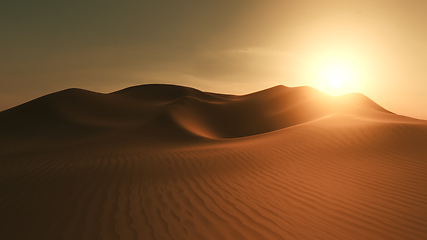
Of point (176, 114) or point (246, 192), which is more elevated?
point (176, 114)

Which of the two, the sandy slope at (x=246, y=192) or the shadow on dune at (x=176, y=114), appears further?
the shadow on dune at (x=176, y=114)

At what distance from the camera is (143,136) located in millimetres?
14008

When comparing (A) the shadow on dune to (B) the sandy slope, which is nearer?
(B) the sandy slope

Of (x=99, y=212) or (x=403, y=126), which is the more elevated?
(x=403, y=126)

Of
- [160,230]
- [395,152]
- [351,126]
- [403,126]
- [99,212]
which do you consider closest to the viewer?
[160,230]

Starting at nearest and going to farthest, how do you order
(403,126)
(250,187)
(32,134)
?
1. (250,187)
2. (403,126)
3. (32,134)

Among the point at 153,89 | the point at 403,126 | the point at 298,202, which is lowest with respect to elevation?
the point at 298,202

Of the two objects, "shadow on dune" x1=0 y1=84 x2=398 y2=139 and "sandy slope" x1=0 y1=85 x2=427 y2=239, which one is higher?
"shadow on dune" x1=0 y1=84 x2=398 y2=139

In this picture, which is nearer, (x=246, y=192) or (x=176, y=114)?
(x=246, y=192)

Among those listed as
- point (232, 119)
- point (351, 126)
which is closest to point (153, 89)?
point (232, 119)

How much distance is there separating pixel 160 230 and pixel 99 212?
120 cm

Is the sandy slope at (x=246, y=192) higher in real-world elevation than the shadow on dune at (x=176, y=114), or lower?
lower

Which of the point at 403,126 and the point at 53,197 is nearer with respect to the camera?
the point at 53,197

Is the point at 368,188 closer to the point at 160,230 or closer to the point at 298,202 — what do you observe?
the point at 298,202
